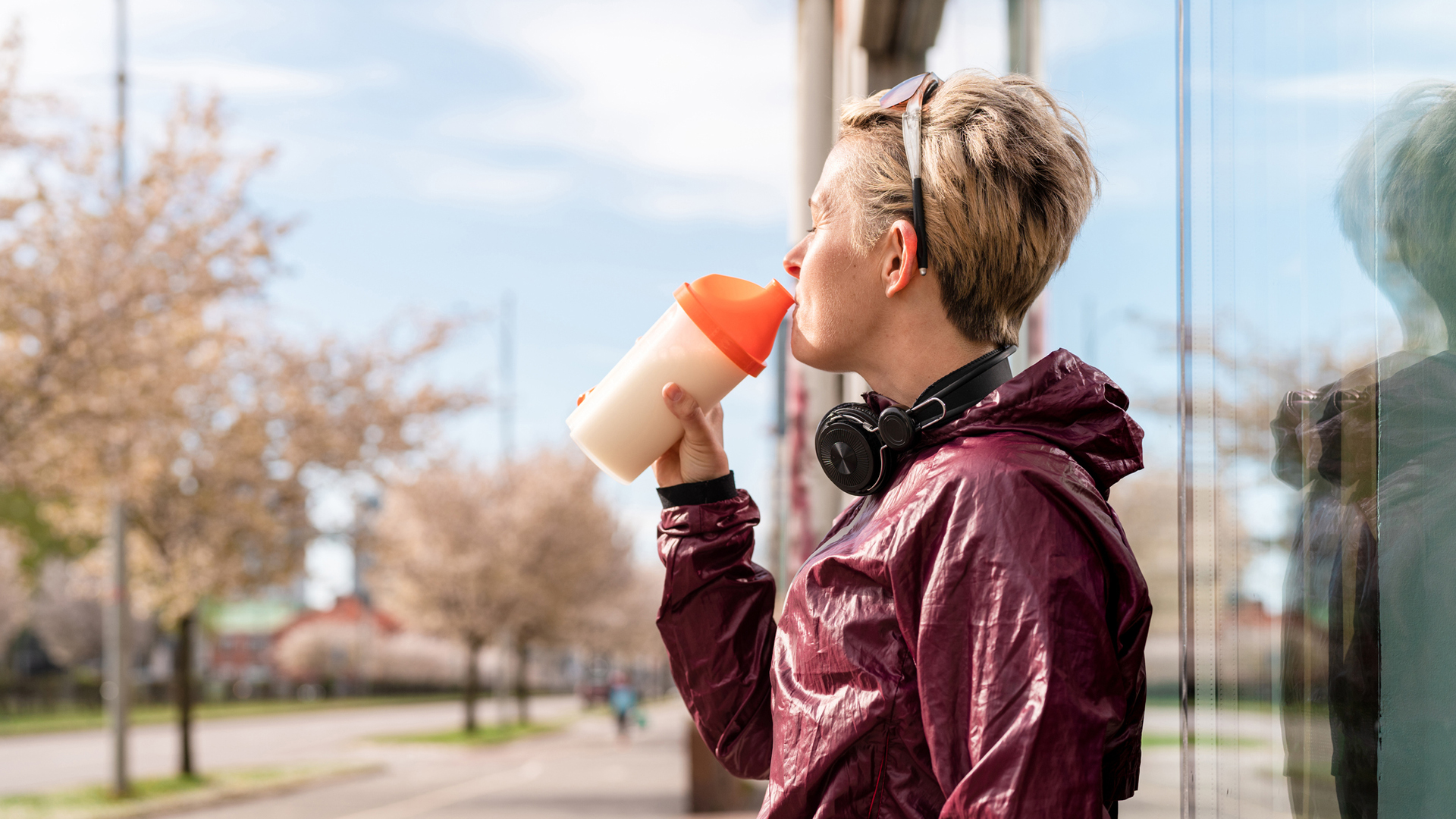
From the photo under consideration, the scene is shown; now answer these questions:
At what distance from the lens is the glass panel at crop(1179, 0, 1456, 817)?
97 cm

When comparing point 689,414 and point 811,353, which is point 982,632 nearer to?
point 811,353

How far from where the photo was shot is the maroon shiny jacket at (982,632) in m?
0.99

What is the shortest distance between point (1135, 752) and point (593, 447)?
2.38 ft

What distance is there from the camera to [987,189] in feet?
3.97

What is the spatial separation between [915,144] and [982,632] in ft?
1.64

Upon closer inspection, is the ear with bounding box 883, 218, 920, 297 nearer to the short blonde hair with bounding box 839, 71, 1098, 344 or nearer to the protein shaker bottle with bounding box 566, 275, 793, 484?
the short blonde hair with bounding box 839, 71, 1098, 344

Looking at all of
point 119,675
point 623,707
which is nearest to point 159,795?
point 119,675

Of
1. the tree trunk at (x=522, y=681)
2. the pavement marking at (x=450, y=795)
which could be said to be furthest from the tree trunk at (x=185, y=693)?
the tree trunk at (x=522, y=681)

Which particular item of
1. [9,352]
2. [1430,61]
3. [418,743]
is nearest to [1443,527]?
[1430,61]

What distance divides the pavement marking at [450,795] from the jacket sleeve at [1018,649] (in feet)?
42.3

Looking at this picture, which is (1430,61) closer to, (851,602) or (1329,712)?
(1329,712)

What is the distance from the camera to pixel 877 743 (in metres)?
1.12

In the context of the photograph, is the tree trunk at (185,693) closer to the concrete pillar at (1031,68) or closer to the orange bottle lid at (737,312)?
the concrete pillar at (1031,68)

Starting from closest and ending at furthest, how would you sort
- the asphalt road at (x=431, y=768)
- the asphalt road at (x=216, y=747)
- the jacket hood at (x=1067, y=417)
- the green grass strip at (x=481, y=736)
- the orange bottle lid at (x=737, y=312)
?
the jacket hood at (x=1067, y=417) → the orange bottle lid at (x=737, y=312) → the asphalt road at (x=431, y=768) → the asphalt road at (x=216, y=747) → the green grass strip at (x=481, y=736)
